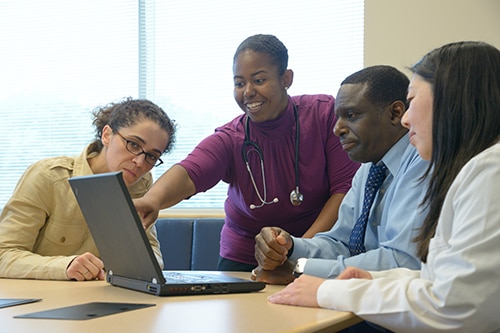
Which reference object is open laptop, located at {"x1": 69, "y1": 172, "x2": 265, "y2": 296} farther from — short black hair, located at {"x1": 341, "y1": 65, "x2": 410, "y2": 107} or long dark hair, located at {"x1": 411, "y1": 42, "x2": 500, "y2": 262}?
short black hair, located at {"x1": 341, "y1": 65, "x2": 410, "y2": 107}

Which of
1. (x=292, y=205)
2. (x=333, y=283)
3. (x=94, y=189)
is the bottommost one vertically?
(x=292, y=205)

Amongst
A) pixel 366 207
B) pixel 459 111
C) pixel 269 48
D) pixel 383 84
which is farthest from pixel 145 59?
pixel 459 111

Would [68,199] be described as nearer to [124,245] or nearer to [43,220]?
[43,220]

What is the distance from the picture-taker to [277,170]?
8.29 ft

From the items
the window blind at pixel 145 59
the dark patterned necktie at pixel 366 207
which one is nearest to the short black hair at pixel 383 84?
the dark patterned necktie at pixel 366 207

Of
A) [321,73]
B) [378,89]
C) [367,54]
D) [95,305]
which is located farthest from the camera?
[321,73]

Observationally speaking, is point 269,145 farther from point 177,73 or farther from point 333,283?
point 177,73

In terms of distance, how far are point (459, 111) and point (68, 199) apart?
1.34 metres

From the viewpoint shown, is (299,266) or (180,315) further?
(299,266)

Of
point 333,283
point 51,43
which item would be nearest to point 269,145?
point 333,283

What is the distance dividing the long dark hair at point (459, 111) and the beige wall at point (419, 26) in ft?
6.42

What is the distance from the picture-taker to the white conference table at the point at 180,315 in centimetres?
110

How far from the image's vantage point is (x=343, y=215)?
217 cm

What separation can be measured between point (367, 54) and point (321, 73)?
0.35 m
